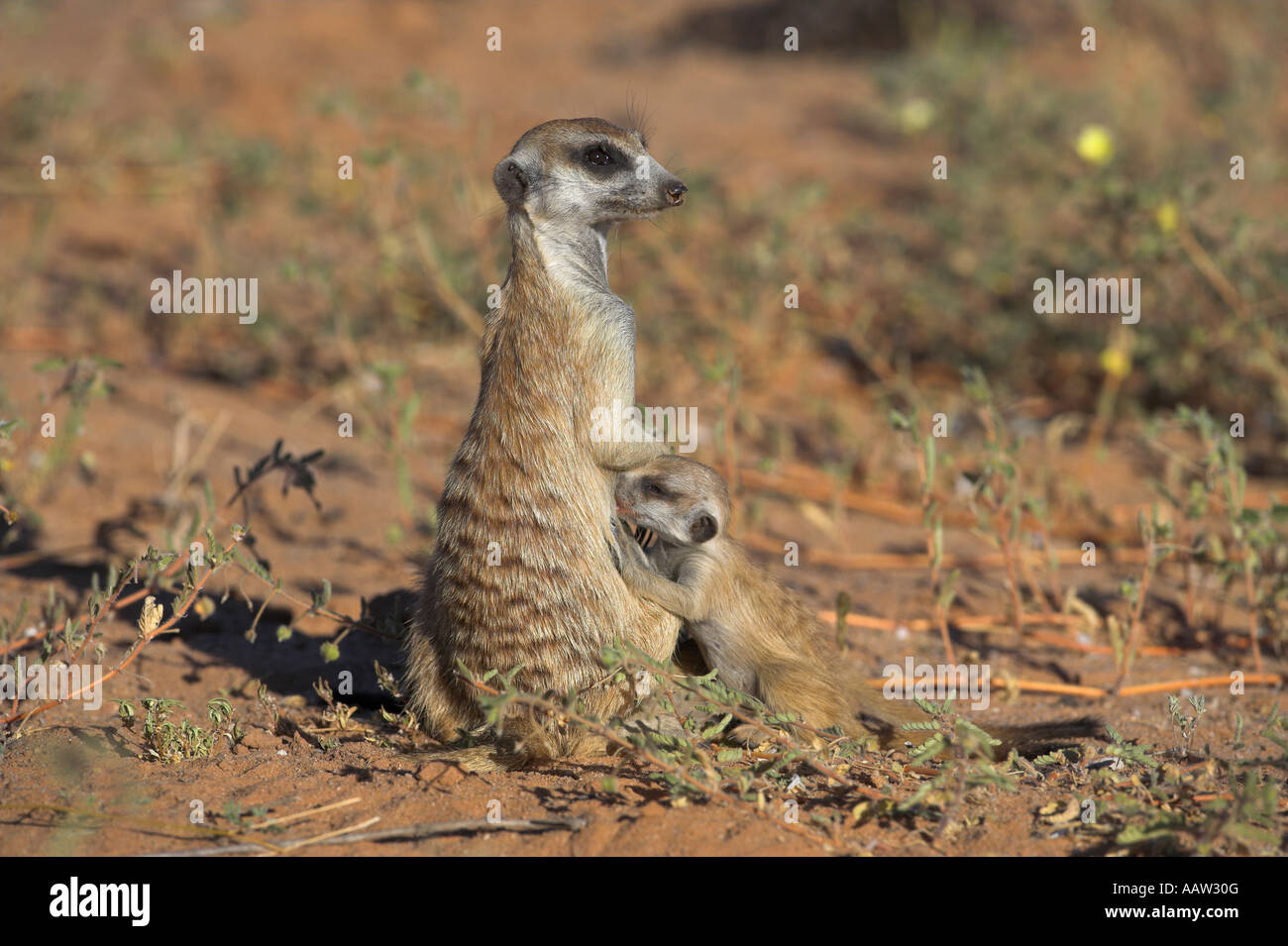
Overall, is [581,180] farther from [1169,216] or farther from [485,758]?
[1169,216]

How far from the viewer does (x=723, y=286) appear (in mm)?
7402

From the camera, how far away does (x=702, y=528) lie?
3.50 meters

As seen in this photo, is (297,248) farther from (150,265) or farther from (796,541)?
(796,541)

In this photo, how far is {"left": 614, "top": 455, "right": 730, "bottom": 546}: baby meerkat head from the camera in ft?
11.5

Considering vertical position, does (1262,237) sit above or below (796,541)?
above

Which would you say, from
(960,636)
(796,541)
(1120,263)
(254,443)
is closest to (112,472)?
(254,443)

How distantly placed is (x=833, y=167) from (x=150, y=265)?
5148mm

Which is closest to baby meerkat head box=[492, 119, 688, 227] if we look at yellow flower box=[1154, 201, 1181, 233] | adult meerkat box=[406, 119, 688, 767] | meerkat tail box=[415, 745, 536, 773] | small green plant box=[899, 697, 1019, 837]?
adult meerkat box=[406, 119, 688, 767]

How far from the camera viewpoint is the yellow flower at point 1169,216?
5.53 meters

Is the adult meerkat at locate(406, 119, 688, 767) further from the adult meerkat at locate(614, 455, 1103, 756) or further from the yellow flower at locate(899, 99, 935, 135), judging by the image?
the yellow flower at locate(899, 99, 935, 135)

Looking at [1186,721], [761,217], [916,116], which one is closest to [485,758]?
[1186,721]

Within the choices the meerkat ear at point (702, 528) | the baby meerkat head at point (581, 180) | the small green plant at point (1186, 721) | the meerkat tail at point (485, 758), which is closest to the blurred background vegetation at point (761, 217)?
the baby meerkat head at point (581, 180)

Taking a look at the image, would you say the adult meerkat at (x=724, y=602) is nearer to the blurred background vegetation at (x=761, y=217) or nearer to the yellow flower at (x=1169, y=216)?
the blurred background vegetation at (x=761, y=217)

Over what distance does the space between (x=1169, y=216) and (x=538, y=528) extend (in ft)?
12.0
